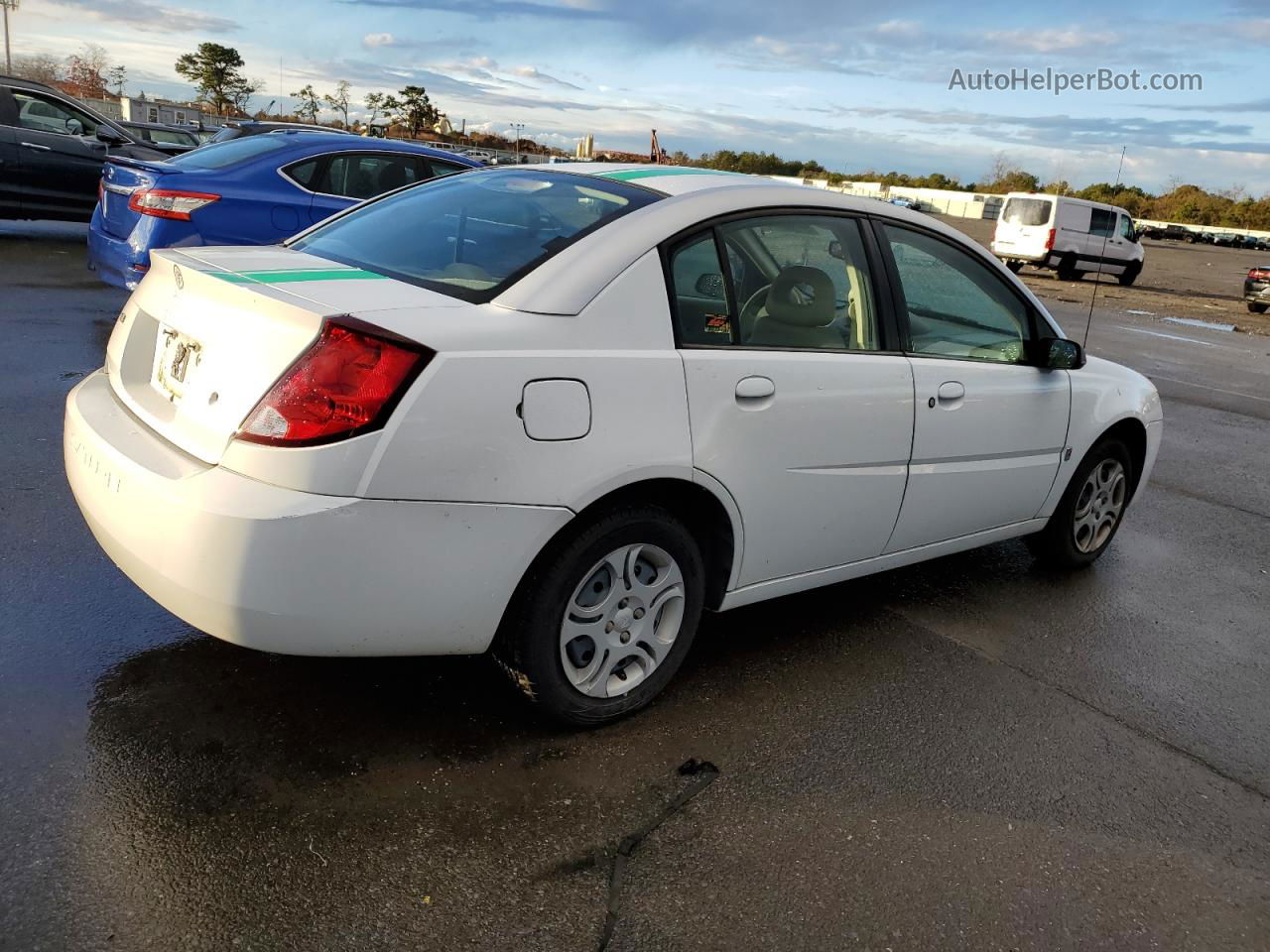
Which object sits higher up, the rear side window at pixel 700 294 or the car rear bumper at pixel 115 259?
the rear side window at pixel 700 294

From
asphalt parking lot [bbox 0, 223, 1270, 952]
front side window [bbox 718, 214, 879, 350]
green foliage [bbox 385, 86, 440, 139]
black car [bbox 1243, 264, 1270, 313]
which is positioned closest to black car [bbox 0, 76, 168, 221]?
asphalt parking lot [bbox 0, 223, 1270, 952]

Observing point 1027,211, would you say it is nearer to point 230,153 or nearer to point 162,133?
point 162,133

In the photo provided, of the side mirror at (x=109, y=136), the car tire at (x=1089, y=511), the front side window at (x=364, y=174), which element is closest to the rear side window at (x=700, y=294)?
the car tire at (x=1089, y=511)

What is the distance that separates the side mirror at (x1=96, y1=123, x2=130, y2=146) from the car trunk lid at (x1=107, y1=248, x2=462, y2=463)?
1064cm

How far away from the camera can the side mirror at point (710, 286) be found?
121 inches

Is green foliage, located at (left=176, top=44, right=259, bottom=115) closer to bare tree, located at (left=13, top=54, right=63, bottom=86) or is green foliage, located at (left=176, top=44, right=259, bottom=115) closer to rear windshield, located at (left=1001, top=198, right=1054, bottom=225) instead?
bare tree, located at (left=13, top=54, right=63, bottom=86)

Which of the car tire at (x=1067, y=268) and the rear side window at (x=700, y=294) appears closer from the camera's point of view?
the rear side window at (x=700, y=294)

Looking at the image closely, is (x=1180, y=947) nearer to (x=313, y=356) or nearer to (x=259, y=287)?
(x=313, y=356)

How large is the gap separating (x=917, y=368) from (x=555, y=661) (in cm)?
172

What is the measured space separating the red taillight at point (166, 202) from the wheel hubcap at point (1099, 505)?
6.07 metres

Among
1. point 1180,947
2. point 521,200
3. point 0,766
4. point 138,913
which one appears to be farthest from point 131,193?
point 1180,947

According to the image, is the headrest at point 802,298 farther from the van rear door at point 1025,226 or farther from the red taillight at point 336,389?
the van rear door at point 1025,226

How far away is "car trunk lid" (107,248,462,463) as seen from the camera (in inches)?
100

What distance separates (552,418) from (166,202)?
5.71 metres
